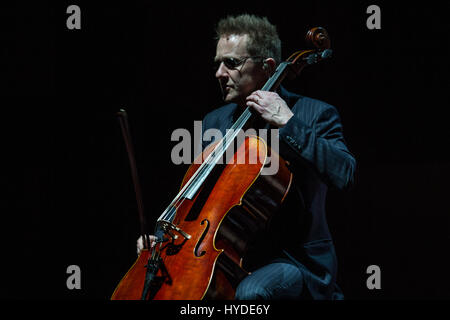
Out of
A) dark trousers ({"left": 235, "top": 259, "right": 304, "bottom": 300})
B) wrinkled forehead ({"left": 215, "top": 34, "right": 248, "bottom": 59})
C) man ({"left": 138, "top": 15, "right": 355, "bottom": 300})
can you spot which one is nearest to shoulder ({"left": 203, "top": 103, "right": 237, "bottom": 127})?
man ({"left": 138, "top": 15, "right": 355, "bottom": 300})

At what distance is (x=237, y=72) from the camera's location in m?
1.95

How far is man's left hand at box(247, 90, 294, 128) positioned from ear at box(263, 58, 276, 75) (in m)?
0.37

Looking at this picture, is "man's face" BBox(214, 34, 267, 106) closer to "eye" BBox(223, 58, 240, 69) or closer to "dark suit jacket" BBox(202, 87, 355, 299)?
"eye" BBox(223, 58, 240, 69)

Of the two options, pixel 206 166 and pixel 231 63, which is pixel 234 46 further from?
pixel 206 166

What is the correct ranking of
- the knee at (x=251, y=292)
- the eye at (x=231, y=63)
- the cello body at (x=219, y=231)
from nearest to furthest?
1. the cello body at (x=219, y=231)
2. the knee at (x=251, y=292)
3. the eye at (x=231, y=63)

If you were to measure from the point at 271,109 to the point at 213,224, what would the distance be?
476mm

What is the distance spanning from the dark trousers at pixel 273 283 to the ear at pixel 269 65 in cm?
84

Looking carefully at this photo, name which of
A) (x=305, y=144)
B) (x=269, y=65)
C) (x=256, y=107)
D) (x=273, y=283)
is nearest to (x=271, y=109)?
(x=256, y=107)

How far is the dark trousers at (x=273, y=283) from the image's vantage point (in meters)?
1.48

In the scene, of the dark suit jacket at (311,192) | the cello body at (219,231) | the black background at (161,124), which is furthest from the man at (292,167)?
the black background at (161,124)

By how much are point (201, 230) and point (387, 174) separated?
1313 millimetres

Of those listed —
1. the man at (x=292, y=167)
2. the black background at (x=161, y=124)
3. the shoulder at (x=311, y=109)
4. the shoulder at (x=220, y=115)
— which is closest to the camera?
the man at (x=292, y=167)

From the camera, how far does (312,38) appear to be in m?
1.82

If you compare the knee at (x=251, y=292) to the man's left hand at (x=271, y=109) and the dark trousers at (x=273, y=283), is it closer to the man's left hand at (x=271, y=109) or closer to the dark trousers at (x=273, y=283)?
the dark trousers at (x=273, y=283)
